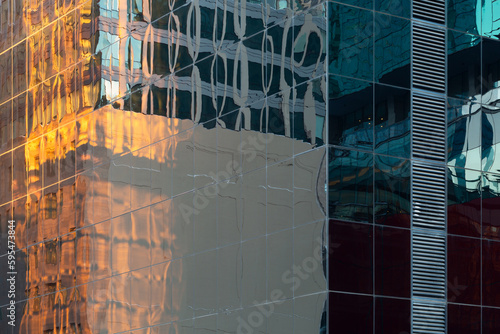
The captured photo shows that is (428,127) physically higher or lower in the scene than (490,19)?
lower

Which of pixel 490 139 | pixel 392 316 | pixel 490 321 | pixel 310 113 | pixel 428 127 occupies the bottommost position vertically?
pixel 490 321

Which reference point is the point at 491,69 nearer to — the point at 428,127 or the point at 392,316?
the point at 428,127

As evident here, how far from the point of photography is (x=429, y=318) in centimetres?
2912

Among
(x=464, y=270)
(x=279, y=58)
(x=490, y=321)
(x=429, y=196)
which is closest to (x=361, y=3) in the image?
(x=279, y=58)

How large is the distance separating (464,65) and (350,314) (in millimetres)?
8603

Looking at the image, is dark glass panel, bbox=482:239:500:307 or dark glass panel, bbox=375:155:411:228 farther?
dark glass panel, bbox=482:239:500:307

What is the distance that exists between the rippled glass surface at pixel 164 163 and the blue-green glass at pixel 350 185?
34 cm

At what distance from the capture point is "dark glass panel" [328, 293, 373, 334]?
2741 cm

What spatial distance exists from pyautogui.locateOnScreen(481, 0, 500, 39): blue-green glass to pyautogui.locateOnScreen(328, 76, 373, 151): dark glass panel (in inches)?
199

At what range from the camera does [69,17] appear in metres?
41.9

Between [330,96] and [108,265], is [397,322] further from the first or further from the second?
[108,265]

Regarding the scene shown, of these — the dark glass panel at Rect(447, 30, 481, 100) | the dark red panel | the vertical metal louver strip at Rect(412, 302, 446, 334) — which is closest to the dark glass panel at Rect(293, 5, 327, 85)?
the dark glass panel at Rect(447, 30, 481, 100)

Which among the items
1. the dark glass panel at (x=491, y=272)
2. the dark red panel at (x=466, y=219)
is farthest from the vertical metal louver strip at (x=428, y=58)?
the dark glass panel at (x=491, y=272)

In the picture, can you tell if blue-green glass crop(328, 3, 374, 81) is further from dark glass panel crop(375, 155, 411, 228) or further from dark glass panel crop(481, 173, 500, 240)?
dark glass panel crop(481, 173, 500, 240)
